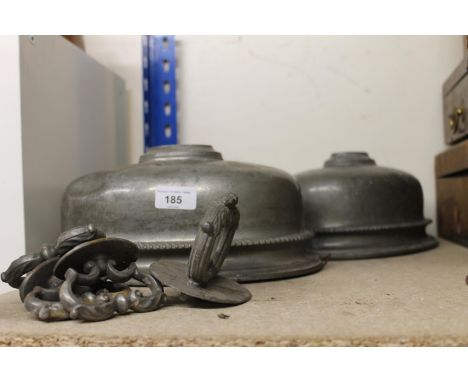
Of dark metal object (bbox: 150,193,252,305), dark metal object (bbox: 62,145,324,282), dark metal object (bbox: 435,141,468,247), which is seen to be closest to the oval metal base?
dark metal object (bbox: 150,193,252,305)

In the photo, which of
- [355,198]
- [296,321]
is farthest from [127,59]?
[296,321]

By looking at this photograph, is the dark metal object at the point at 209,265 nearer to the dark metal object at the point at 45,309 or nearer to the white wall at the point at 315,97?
the dark metal object at the point at 45,309

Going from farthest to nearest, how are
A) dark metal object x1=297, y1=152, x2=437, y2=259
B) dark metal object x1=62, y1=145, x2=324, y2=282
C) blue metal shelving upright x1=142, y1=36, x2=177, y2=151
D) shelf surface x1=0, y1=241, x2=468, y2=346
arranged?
blue metal shelving upright x1=142, y1=36, x2=177, y2=151
dark metal object x1=297, y1=152, x2=437, y2=259
dark metal object x1=62, y1=145, x2=324, y2=282
shelf surface x1=0, y1=241, x2=468, y2=346

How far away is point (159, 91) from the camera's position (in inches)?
67.8

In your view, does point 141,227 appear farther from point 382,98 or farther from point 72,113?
point 382,98

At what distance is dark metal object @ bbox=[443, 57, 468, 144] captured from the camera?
143cm

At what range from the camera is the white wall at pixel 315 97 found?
173cm

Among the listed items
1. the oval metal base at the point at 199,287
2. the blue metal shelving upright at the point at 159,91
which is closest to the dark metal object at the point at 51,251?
the oval metal base at the point at 199,287

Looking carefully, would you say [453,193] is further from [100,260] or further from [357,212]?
[100,260]

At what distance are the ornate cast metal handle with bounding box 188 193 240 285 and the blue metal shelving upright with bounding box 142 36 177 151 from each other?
0.88 metres

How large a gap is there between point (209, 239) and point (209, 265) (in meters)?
0.06

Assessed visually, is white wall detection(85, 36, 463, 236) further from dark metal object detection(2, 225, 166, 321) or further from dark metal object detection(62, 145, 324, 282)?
dark metal object detection(2, 225, 166, 321)

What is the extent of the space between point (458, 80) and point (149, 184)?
96 cm

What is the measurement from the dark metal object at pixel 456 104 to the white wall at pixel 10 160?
3.62ft
